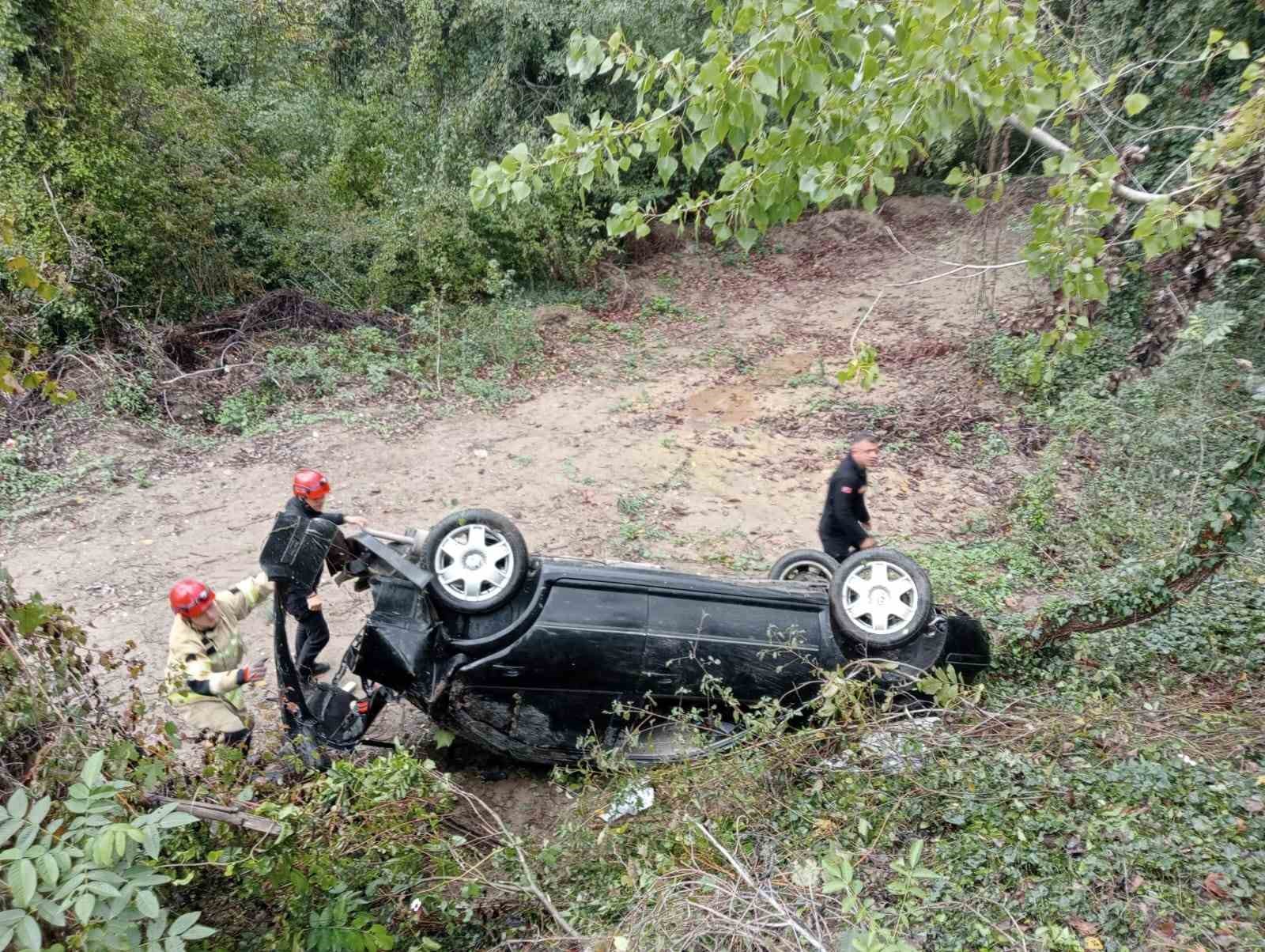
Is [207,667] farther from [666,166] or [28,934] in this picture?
[666,166]

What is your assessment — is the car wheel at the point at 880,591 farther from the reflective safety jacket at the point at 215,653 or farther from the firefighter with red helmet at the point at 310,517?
the reflective safety jacket at the point at 215,653

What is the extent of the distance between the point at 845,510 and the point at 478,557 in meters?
2.91

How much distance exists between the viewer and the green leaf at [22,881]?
1.79 meters

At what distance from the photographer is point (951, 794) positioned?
11.6 feet

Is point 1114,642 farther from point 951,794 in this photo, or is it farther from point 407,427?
point 407,427

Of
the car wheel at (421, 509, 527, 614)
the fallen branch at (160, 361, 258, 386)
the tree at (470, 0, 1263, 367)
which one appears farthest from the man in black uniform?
the fallen branch at (160, 361, 258, 386)

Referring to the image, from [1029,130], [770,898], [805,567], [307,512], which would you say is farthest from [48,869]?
[805,567]

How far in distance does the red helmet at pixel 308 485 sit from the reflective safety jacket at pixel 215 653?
614mm

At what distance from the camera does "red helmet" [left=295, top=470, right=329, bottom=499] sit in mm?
5223

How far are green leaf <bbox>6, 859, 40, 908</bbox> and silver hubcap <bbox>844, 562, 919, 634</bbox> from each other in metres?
3.71

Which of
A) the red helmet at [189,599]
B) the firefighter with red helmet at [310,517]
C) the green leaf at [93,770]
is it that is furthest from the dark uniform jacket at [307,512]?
the green leaf at [93,770]

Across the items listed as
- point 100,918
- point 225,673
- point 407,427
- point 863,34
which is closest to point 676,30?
point 407,427

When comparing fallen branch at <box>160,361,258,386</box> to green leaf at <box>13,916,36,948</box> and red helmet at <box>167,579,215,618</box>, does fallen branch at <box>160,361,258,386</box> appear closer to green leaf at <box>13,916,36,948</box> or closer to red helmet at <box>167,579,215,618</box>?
red helmet at <box>167,579,215,618</box>

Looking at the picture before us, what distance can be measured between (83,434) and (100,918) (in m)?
8.85
